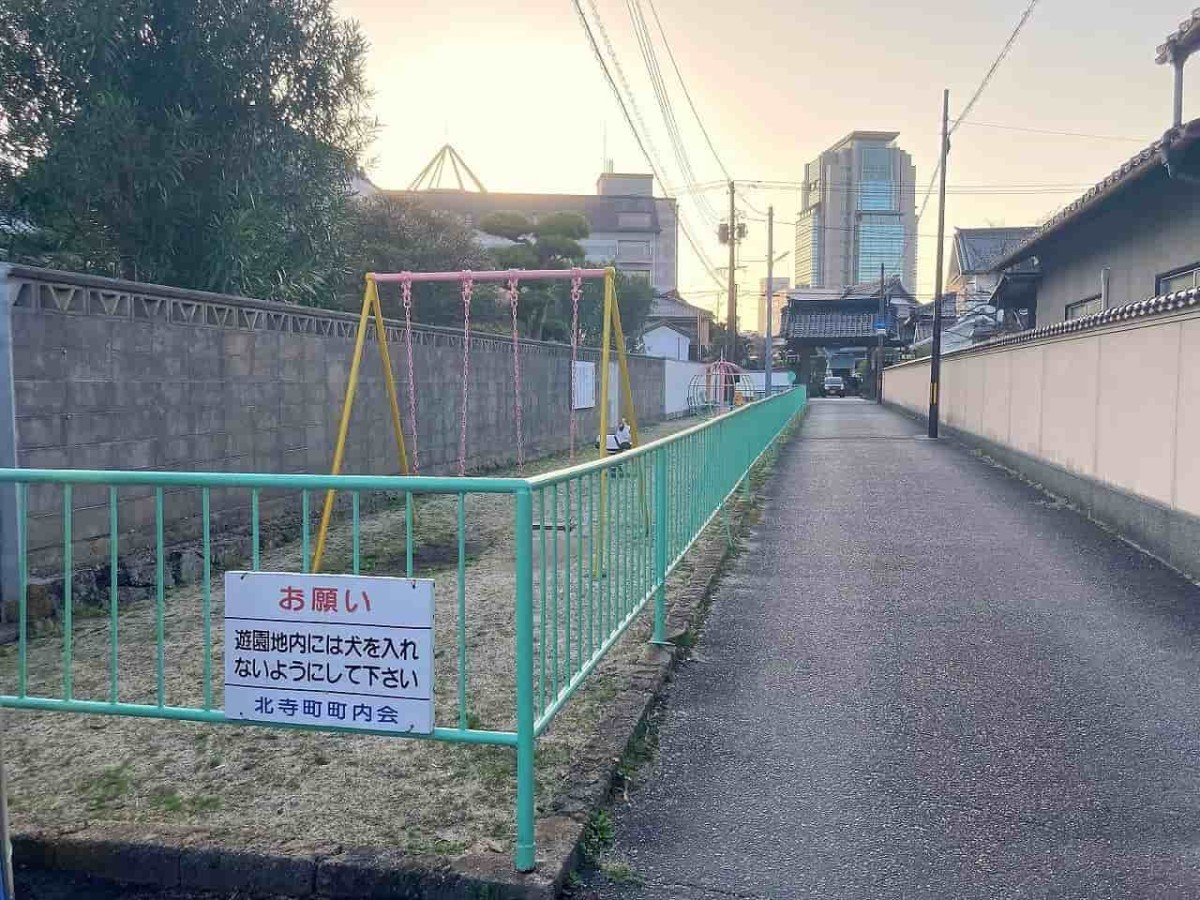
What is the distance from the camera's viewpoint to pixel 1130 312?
8492mm

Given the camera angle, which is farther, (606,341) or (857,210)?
(857,210)

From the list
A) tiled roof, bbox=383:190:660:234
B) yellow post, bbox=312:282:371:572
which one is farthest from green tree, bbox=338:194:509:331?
tiled roof, bbox=383:190:660:234

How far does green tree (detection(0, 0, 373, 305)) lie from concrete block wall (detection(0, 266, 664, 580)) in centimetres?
195

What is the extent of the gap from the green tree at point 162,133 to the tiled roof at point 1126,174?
9.03 meters

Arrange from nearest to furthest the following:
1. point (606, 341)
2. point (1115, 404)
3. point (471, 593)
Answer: point (471, 593) < point (606, 341) < point (1115, 404)

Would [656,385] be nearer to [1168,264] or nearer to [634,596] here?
[1168,264]

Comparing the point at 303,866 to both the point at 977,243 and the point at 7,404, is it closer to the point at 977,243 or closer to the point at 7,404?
the point at 7,404

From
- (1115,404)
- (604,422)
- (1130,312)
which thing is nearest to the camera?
(604,422)

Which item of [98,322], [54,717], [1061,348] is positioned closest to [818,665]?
[54,717]

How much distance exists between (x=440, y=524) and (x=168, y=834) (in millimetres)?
6148

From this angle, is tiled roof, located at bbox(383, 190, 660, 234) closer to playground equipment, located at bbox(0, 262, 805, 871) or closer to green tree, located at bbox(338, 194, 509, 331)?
green tree, located at bbox(338, 194, 509, 331)

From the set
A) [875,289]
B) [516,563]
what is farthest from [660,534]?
[875,289]

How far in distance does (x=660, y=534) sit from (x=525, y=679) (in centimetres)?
222

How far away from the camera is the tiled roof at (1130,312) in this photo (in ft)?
23.3
